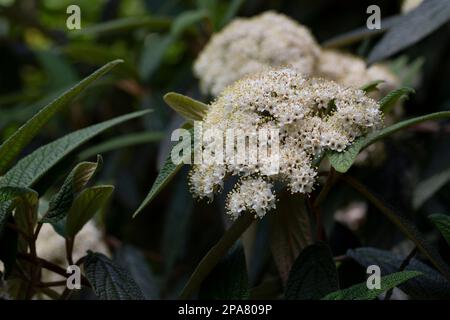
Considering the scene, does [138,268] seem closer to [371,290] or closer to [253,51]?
[253,51]

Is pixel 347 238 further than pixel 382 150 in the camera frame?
No

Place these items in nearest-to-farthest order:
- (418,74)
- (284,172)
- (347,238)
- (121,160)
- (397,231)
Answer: (284,172)
(347,238)
(397,231)
(418,74)
(121,160)

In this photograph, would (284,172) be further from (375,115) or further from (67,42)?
(67,42)

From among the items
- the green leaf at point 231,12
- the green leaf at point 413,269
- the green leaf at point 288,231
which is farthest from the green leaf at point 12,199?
the green leaf at point 231,12

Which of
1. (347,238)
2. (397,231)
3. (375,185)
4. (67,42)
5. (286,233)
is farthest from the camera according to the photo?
(67,42)

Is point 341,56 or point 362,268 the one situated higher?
point 341,56

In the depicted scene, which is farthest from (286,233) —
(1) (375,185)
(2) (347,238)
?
(1) (375,185)

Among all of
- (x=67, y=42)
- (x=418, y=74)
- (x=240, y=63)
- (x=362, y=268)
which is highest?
(x=67, y=42)

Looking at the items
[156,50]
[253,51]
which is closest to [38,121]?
[253,51]
